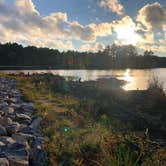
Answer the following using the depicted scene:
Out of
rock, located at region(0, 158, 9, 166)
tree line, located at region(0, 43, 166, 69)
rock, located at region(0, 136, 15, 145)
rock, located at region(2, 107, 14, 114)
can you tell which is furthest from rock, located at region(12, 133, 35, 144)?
tree line, located at region(0, 43, 166, 69)

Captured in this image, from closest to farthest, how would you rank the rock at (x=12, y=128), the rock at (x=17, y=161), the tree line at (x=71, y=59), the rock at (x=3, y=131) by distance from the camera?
1. the rock at (x=17, y=161)
2. the rock at (x=3, y=131)
3. the rock at (x=12, y=128)
4. the tree line at (x=71, y=59)

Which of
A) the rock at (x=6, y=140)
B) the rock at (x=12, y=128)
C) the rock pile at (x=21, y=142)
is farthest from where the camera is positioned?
Answer: the rock at (x=12, y=128)

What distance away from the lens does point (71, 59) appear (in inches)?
3814

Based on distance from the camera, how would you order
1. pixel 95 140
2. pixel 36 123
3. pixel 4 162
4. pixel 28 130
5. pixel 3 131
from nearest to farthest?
1. pixel 4 162
2. pixel 95 140
3. pixel 3 131
4. pixel 28 130
5. pixel 36 123

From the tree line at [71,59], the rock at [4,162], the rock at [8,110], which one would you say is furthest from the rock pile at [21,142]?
the tree line at [71,59]

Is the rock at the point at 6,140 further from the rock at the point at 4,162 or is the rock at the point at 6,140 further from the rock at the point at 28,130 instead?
the rock at the point at 4,162

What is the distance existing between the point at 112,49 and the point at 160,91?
103918 mm

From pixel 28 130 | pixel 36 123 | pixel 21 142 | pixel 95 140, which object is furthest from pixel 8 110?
pixel 95 140

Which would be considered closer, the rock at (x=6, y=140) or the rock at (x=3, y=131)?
the rock at (x=6, y=140)

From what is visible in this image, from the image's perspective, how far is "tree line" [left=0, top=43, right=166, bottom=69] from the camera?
279 feet

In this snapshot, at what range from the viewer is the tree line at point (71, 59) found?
85062 millimetres

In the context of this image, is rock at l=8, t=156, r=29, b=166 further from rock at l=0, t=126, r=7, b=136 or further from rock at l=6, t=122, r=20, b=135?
rock at l=6, t=122, r=20, b=135

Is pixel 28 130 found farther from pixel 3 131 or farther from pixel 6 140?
pixel 6 140

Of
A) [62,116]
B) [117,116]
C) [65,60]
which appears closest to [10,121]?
[62,116]
